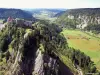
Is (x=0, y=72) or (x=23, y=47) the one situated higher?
(x=23, y=47)

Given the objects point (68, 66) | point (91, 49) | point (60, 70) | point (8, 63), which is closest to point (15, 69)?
point (8, 63)

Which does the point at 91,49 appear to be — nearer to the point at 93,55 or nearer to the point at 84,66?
the point at 93,55

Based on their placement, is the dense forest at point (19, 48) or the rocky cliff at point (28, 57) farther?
the dense forest at point (19, 48)

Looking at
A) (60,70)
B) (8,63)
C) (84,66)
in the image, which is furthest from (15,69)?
(84,66)

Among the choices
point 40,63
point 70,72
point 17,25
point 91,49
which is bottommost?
point 91,49

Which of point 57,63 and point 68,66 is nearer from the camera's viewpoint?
point 57,63

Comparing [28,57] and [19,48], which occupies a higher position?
[19,48]

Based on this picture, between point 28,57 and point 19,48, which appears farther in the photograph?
point 28,57

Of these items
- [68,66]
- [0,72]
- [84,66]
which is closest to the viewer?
[0,72]

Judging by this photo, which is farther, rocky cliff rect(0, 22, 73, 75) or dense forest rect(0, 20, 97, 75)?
dense forest rect(0, 20, 97, 75)

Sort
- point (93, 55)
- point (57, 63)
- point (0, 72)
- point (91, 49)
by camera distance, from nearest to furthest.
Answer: point (0, 72), point (57, 63), point (93, 55), point (91, 49)
